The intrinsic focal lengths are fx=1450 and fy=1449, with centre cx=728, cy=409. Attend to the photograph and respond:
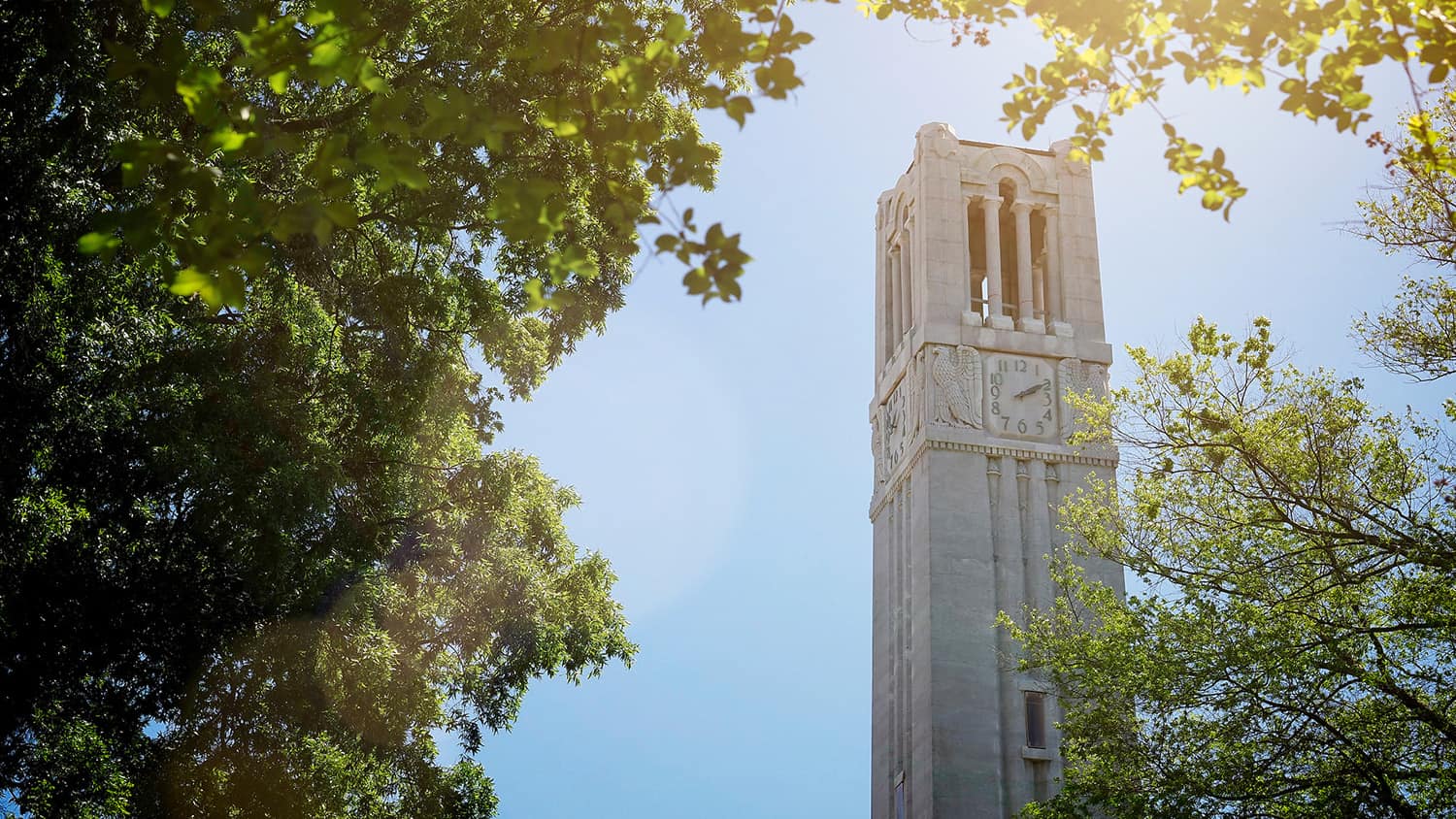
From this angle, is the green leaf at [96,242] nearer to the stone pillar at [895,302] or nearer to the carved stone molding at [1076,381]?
the carved stone molding at [1076,381]

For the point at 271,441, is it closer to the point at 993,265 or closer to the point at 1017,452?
the point at 1017,452

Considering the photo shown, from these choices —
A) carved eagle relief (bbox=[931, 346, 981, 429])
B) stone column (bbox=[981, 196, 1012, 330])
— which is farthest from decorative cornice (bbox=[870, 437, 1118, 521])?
stone column (bbox=[981, 196, 1012, 330])

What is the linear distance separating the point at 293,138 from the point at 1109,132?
4648 millimetres

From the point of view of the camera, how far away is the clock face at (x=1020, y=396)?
119 ft

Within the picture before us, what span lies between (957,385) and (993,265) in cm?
391

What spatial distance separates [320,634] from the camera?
1766cm

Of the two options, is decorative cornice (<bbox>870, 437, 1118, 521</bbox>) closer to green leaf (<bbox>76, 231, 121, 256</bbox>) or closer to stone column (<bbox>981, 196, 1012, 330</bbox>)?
stone column (<bbox>981, 196, 1012, 330</bbox>)

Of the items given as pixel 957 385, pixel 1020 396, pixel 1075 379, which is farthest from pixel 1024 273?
pixel 957 385

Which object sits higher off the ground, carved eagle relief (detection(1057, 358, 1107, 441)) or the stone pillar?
the stone pillar

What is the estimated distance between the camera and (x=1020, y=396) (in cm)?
3656

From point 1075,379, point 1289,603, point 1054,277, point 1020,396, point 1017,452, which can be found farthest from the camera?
point 1054,277

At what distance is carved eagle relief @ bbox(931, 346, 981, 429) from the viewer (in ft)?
118

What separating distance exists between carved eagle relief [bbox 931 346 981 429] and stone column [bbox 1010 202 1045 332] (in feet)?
6.66

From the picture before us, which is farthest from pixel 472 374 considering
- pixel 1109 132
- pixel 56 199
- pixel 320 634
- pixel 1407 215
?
pixel 1109 132
